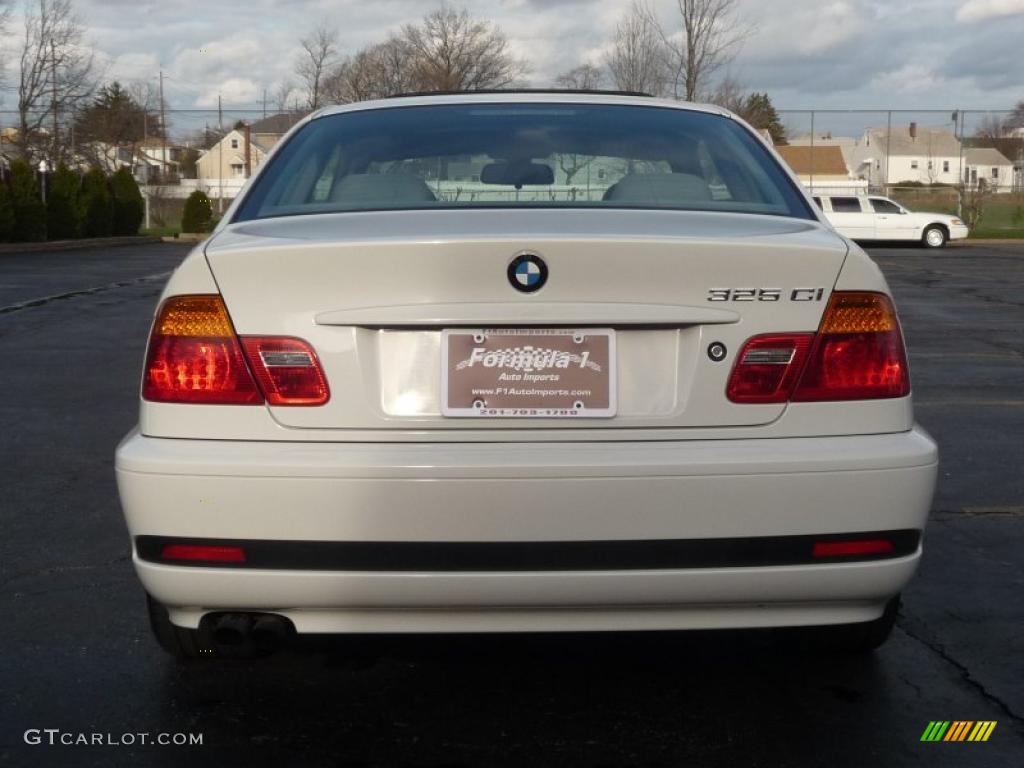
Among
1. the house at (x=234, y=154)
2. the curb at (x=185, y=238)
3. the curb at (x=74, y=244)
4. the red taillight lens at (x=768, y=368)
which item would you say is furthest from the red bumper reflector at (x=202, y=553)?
the house at (x=234, y=154)

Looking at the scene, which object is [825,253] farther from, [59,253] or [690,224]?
[59,253]

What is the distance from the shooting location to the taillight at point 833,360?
295cm

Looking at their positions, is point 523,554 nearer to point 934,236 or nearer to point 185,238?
point 934,236

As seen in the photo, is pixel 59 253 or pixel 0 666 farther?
pixel 59 253

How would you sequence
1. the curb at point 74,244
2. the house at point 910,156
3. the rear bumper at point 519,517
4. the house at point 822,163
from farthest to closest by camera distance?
the house at point 822,163 < the house at point 910,156 < the curb at point 74,244 < the rear bumper at point 519,517

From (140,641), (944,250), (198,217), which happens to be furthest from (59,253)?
(140,641)

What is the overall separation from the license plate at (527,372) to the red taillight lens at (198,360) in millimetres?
442

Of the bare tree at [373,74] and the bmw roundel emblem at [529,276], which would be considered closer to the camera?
the bmw roundel emblem at [529,276]

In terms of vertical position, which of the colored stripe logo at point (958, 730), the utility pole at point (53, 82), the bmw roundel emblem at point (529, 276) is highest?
the utility pole at point (53, 82)

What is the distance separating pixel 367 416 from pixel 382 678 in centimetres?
94

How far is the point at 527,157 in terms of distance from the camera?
3.94m

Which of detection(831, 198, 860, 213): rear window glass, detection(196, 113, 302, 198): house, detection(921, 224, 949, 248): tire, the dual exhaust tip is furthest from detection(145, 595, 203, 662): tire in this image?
detection(196, 113, 302, 198): house

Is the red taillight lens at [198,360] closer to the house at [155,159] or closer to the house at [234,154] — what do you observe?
the house at [155,159]

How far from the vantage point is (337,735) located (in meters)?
3.13
